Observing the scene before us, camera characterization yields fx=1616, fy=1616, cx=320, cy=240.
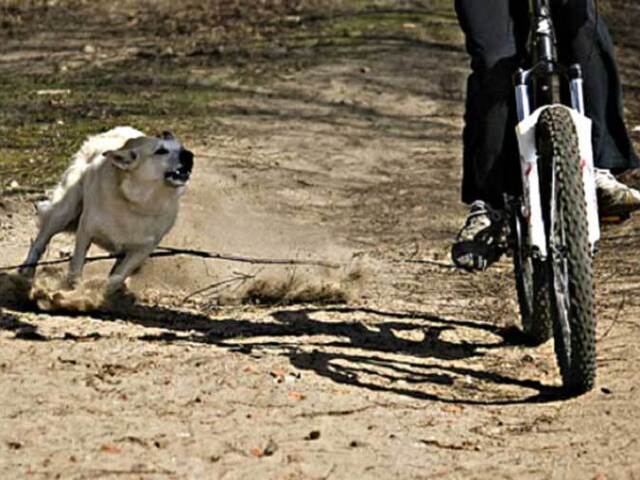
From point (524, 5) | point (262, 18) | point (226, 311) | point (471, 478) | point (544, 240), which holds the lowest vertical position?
point (262, 18)

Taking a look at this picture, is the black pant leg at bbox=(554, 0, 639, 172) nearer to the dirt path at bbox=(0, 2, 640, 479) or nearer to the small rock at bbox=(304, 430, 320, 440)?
the dirt path at bbox=(0, 2, 640, 479)

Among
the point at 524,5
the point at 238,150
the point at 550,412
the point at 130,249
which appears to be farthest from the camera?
the point at 238,150

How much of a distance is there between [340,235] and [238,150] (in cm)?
262

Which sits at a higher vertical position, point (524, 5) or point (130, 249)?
point (524, 5)

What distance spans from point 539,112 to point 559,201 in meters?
0.39

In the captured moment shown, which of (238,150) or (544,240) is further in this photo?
(238,150)

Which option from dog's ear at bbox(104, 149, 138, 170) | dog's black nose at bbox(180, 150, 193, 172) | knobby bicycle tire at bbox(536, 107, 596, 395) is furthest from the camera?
dog's black nose at bbox(180, 150, 193, 172)

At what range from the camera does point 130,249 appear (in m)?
7.96

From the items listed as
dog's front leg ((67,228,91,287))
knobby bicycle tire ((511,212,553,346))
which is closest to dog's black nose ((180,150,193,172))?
dog's front leg ((67,228,91,287))

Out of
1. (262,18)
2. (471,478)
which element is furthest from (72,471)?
(262,18)

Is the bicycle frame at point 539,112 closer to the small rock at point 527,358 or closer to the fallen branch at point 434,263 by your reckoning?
the small rock at point 527,358

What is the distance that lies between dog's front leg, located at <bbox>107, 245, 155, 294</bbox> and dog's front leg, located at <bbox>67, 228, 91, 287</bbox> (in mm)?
157

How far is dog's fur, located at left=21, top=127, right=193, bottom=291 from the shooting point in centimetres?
787

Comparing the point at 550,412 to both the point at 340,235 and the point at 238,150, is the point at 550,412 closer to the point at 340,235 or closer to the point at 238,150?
the point at 340,235
